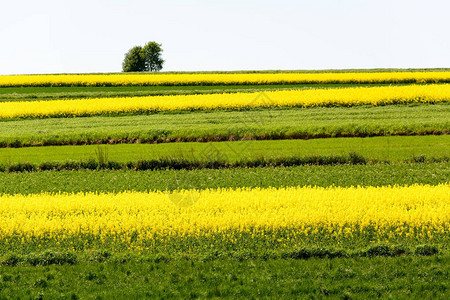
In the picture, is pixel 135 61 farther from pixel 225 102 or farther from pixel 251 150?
pixel 251 150

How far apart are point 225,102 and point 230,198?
26.4m

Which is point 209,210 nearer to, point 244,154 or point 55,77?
point 244,154

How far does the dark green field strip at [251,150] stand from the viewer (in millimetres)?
26906

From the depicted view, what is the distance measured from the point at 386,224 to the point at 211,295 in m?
6.65

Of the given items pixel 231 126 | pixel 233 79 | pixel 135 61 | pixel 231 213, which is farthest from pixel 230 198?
pixel 135 61

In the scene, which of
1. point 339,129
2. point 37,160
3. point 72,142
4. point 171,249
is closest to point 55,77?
point 72,142

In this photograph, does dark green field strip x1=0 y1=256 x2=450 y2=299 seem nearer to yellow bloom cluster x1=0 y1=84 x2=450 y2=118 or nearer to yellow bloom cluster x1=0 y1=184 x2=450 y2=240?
yellow bloom cluster x1=0 y1=184 x2=450 y2=240

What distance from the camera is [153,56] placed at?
103062 mm

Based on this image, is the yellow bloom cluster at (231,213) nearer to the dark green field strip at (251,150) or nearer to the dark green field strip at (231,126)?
the dark green field strip at (251,150)

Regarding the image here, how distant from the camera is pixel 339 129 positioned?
107ft

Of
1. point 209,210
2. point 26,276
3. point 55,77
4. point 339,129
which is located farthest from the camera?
point 55,77

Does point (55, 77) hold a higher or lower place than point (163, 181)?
higher

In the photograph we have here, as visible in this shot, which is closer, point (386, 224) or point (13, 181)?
point (386, 224)

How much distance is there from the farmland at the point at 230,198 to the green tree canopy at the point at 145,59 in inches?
2355
